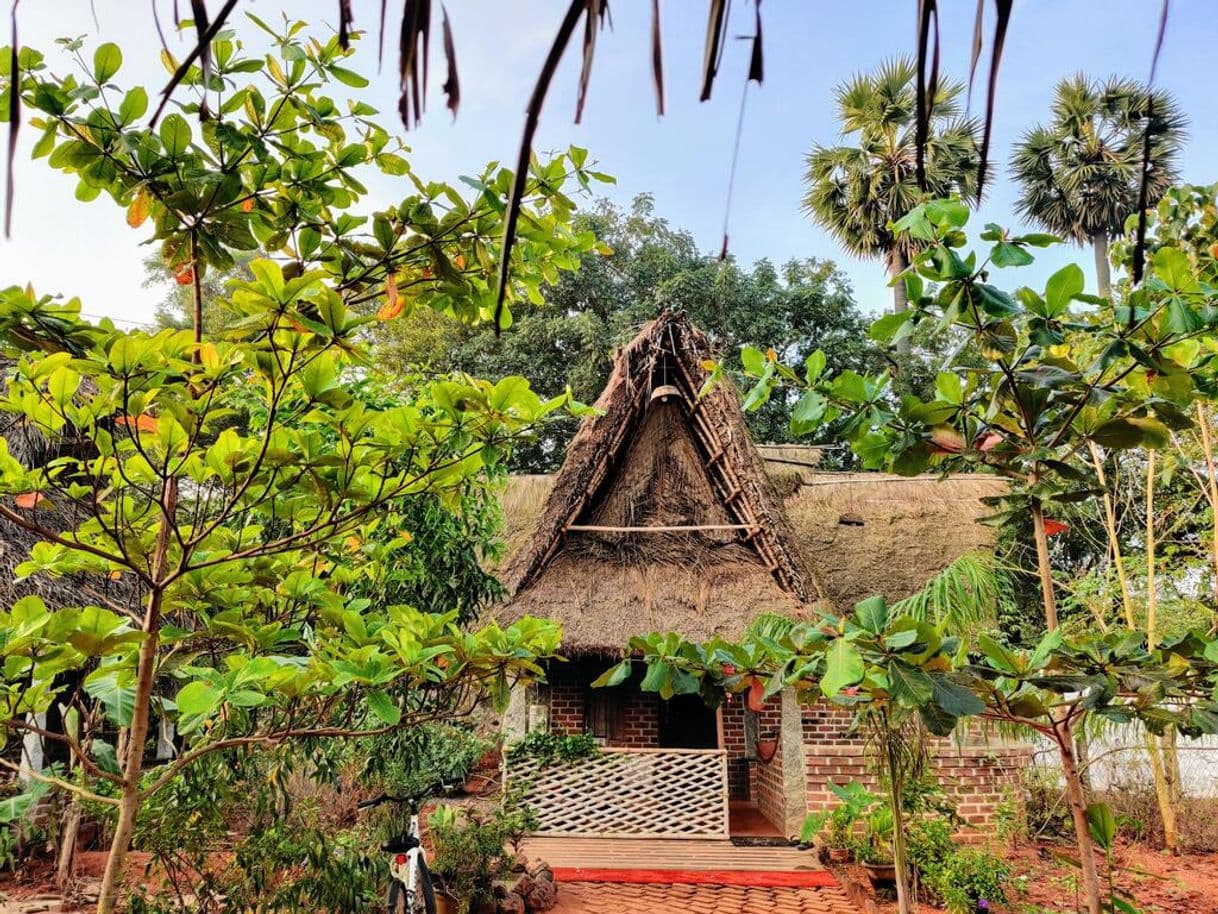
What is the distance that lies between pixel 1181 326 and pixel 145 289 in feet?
62.3

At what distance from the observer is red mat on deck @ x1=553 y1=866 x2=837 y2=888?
5.28m

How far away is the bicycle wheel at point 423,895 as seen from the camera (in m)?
3.46

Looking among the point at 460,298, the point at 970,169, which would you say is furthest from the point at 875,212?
the point at 460,298

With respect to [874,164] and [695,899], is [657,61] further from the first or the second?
[874,164]

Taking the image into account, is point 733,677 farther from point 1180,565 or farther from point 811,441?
point 811,441

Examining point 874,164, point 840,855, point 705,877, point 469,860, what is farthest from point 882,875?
point 874,164

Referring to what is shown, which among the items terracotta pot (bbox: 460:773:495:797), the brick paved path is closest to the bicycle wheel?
the brick paved path

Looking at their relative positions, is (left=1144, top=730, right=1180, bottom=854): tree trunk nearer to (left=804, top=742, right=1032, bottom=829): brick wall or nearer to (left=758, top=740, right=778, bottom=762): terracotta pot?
(left=804, top=742, right=1032, bottom=829): brick wall

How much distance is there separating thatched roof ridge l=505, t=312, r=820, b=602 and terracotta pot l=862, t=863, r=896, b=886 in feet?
6.65

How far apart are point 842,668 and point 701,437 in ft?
19.4

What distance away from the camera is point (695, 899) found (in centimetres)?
496

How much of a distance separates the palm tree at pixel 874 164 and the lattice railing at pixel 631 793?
925 centimetres

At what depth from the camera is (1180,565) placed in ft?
22.8

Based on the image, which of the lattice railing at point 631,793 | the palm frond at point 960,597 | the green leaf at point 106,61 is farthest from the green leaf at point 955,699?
the lattice railing at point 631,793
